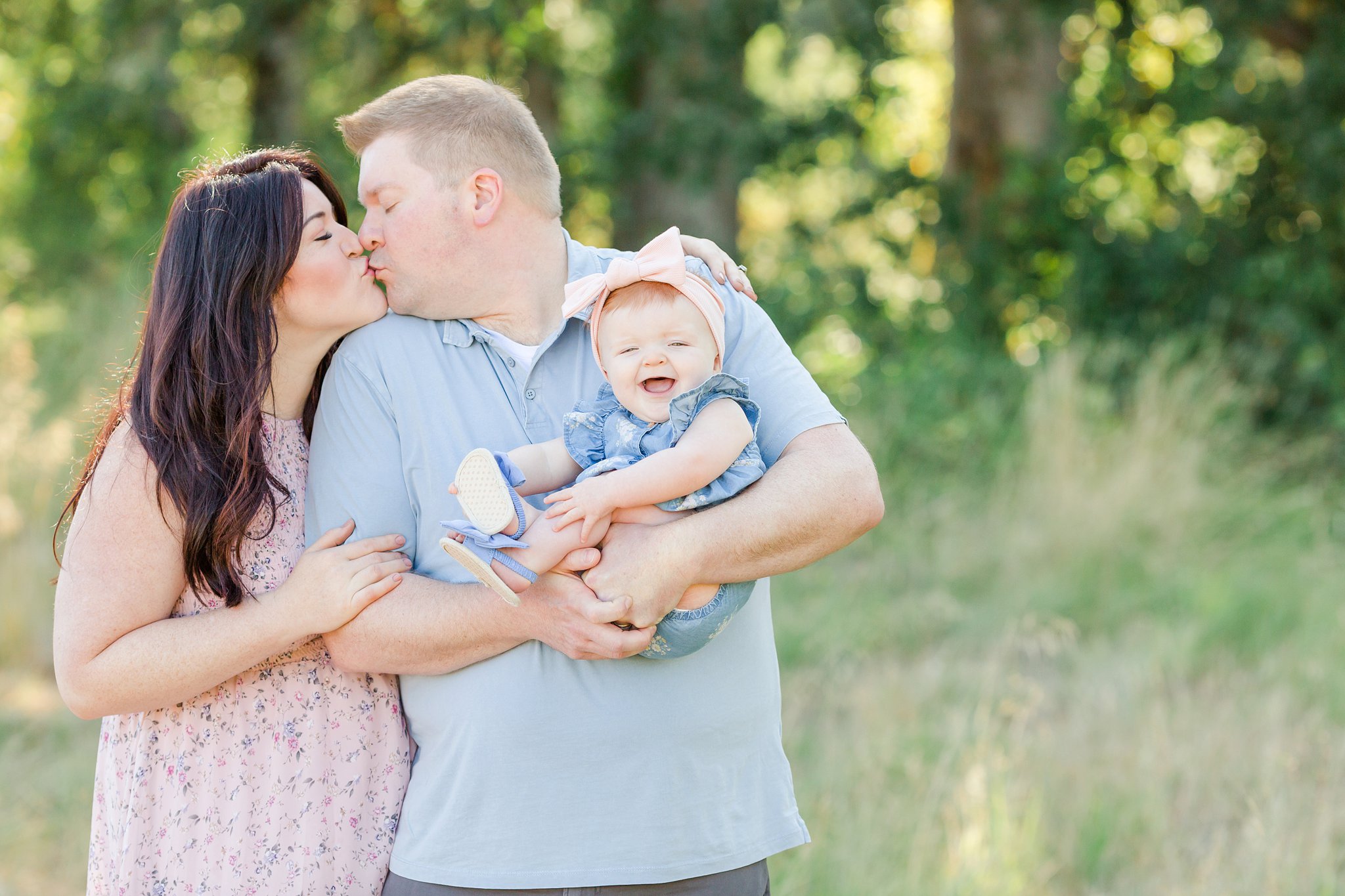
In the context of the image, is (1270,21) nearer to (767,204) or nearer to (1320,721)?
(1320,721)

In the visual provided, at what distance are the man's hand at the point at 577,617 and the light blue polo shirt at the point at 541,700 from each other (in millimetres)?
81

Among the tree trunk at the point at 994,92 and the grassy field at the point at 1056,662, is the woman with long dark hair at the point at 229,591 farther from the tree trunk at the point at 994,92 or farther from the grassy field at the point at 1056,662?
the tree trunk at the point at 994,92

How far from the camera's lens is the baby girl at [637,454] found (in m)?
1.95

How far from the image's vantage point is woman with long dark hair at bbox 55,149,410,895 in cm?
202

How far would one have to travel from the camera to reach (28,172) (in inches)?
490

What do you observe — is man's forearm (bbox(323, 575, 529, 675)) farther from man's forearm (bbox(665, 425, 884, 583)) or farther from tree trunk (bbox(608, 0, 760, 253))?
tree trunk (bbox(608, 0, 760, 253))

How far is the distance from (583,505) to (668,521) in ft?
0.54

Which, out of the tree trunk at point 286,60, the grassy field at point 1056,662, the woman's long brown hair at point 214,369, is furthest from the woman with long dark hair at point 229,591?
the tree trunk at point 286,60

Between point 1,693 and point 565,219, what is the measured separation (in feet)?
22.2

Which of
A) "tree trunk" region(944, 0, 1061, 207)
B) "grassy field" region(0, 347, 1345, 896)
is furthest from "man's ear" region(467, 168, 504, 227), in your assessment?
"tree trunk" region(944, 0, 1061, 207)

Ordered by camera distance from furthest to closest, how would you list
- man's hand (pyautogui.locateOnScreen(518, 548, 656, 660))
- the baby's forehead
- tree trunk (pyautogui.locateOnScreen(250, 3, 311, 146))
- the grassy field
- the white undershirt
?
tree trunk (pyautogui.locateOnScreen(250, 3, 311, 146)), the grassy field, the white undershirt, the baby's forehead, man's hand (pyautogui.locateOnScreen(518, 548, 656, 660))

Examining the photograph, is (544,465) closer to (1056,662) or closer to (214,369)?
(214,369)

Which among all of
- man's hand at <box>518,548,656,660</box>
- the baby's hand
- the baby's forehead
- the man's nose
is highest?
the man's nose

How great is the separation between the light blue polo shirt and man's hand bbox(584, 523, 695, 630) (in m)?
0.17
